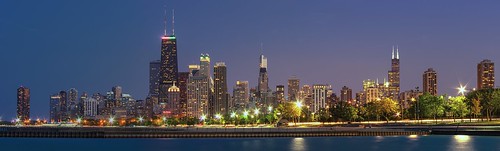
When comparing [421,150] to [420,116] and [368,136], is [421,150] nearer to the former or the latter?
[368,136]

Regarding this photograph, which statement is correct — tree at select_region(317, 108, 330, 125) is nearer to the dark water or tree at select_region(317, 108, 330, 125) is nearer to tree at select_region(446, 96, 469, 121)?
tree at select_region(446, 96, 469, 121)

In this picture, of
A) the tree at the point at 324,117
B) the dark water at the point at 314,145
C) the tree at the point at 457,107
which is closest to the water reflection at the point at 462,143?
the dark water at the point at 314,145

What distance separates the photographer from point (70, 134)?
142750 mm

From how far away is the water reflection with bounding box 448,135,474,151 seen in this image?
9914 cm

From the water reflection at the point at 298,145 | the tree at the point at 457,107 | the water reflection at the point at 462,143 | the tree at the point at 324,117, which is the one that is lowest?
the water reflection at the point at 298,145

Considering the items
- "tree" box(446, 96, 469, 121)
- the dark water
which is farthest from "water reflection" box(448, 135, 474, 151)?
"tree" box(446, 96, 469, 121)

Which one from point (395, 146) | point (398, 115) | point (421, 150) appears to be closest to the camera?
point (421, 150)

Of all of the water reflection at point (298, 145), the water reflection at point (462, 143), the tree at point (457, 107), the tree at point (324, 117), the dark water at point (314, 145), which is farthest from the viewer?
the tree at point (324, 117)

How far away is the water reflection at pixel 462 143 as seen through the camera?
325ft

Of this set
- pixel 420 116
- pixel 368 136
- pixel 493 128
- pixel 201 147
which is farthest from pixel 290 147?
pixel 420 116

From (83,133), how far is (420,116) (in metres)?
66.5

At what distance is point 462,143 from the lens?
106m

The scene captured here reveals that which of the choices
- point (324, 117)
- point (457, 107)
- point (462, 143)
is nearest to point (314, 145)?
point (462, 143)

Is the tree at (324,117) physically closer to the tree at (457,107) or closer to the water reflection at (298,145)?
the tree at (457,107)
